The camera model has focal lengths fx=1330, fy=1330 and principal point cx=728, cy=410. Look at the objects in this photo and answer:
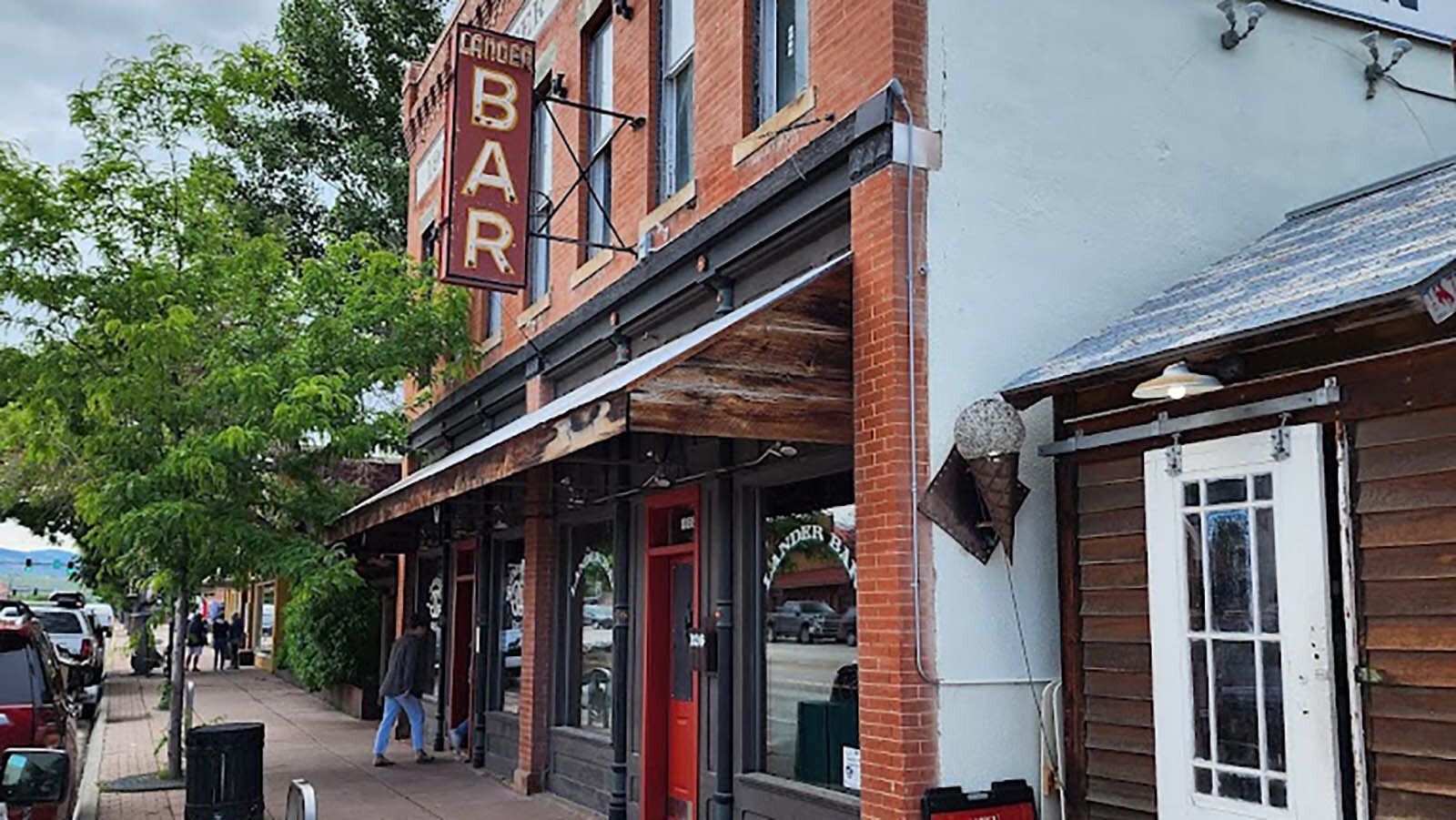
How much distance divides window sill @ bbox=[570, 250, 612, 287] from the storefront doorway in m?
2.33

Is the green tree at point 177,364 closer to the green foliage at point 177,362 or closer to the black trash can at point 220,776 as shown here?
the green foliage at point 177,362

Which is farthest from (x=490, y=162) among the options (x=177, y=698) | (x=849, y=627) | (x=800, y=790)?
(x=177, y=698)

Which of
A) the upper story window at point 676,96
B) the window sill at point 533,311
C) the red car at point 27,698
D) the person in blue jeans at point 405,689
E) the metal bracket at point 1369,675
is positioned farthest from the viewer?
the person in blue jeans at point 405,689

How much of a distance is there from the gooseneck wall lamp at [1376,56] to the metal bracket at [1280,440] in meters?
4.30

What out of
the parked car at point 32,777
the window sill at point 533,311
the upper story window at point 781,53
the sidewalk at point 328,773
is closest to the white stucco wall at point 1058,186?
the upper story window at point 781,53

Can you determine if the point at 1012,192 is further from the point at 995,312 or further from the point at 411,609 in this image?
the point at 411,609

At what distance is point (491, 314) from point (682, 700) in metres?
7.12

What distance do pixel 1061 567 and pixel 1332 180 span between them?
3652mm

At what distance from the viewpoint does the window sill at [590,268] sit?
1195cm

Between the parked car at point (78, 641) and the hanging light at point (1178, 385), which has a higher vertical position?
the hanging light at point (1178, 385)

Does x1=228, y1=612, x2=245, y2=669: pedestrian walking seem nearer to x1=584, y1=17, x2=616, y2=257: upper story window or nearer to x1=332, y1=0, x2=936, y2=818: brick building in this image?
x1=332, y1=0, x2=936, y2=818: brick building

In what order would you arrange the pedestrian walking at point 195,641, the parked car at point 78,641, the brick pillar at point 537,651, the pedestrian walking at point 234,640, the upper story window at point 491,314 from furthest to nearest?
the pedestrian walking at point 234,640, the pedestrian walking at point 195,641, the parked car at point 78,641, the upper story window at point 491,314, the brick pillar at point 537,651

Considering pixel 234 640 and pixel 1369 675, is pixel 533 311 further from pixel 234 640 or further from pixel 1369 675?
pixel 234 640

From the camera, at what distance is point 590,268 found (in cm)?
1225
